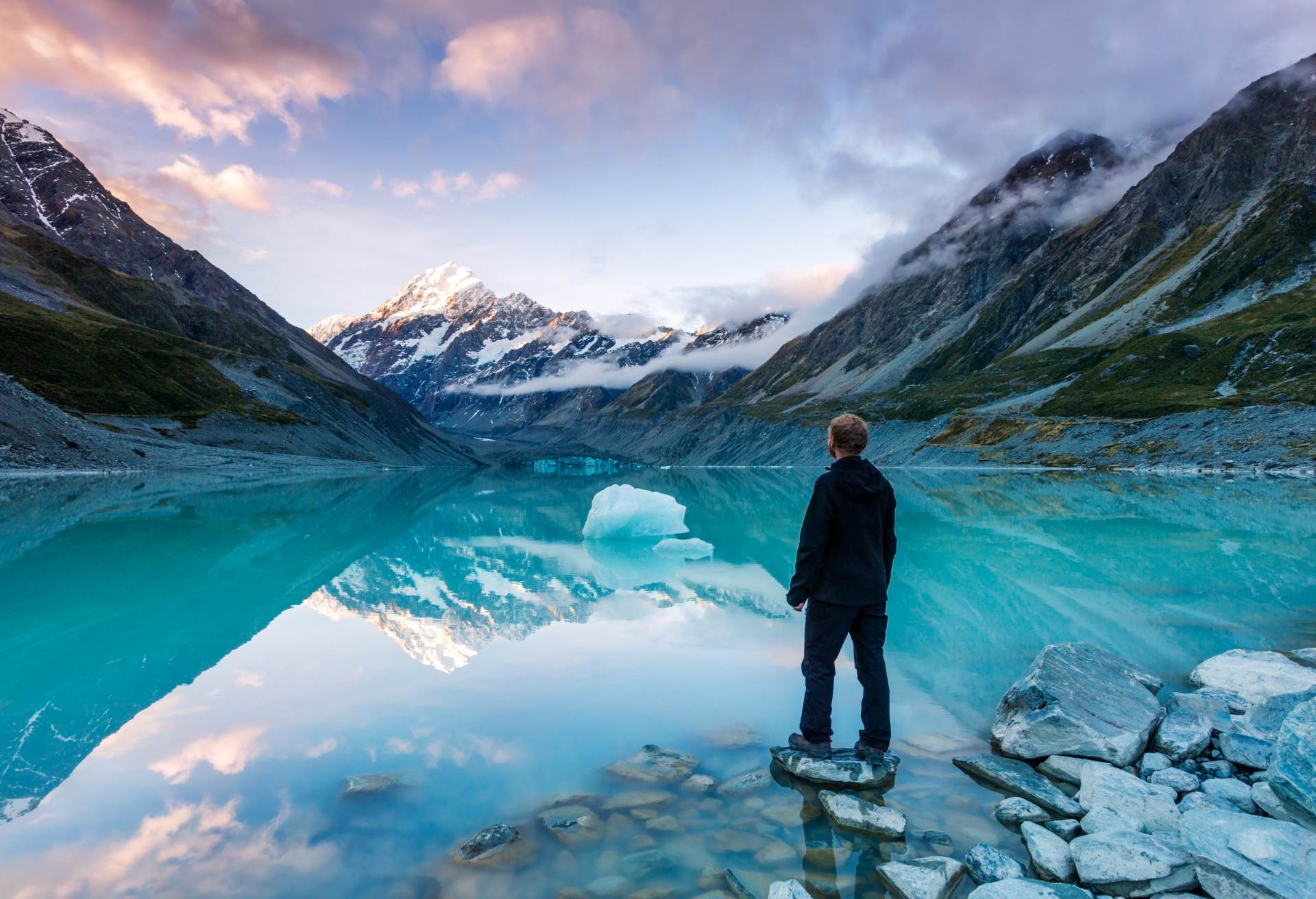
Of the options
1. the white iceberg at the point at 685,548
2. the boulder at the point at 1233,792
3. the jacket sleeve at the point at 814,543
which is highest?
the jacket sleeve at the point at 814,543

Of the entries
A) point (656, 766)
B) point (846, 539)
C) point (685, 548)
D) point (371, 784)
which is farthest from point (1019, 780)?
point (685, 548)

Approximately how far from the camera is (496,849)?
592 centimetres

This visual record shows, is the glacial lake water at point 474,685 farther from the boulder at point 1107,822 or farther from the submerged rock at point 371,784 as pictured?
the boulder at point 1107,822

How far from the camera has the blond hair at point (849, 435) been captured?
304 inches

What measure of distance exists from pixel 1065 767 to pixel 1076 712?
2.80 feet

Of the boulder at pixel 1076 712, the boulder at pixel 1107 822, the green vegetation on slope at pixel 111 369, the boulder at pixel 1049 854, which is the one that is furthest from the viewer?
the green vegetation on slope at pixel 111 369

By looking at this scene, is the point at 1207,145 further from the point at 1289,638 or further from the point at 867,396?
the point at 1289,638

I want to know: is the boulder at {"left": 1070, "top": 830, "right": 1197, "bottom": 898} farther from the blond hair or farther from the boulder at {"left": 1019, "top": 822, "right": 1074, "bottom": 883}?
the blond hair

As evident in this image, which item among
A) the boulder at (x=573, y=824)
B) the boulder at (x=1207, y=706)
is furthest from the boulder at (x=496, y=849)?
the boulder at (x=1207, y=706)

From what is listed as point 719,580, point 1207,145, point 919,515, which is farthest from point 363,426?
point 1207,145

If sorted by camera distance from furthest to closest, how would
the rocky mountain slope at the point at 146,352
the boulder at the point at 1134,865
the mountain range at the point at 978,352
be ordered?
the rocky mountain slope at the point at 146,352, the mountain range at the point at 978,352, the boulder at the point at 1134,865

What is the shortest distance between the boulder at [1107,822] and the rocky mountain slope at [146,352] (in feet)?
244

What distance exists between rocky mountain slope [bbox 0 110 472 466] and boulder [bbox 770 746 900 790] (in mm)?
71746

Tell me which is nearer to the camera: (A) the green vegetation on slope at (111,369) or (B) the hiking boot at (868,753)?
(B) the hiking boot at (868,753)
